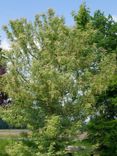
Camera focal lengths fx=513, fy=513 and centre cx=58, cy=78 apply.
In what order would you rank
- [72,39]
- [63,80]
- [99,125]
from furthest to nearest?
[99,125]
[72,39]
[63,80]

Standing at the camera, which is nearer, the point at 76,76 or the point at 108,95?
the point at 76,76

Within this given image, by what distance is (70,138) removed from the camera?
22750 millimetres

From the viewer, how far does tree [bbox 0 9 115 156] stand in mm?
22328

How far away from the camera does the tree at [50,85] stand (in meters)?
22.3

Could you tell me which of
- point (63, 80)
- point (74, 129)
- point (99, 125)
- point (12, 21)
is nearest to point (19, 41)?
point (12, 21)

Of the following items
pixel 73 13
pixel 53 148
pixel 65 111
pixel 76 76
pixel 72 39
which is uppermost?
pixel 73 13

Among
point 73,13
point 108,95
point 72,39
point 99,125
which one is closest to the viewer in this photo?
point 72,39

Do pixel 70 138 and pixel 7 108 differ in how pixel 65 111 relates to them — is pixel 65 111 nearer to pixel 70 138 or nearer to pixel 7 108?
pixel 70 138

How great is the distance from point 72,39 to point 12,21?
115 inches

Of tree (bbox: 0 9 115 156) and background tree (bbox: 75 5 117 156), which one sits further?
background tree (bbox: 75 5 117 156)

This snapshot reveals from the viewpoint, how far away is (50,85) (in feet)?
73.0

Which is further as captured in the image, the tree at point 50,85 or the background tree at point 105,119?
the background tree at point 105,119

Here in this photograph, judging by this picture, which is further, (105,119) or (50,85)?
(105,119)

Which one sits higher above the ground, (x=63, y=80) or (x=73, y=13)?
(x=73, y=13)
